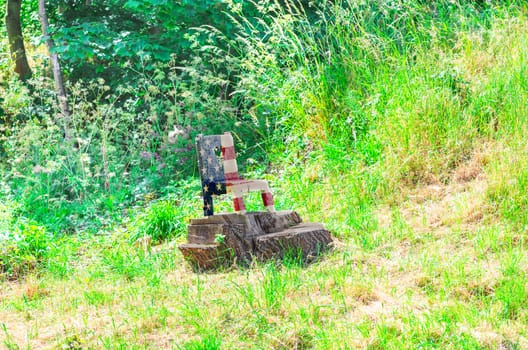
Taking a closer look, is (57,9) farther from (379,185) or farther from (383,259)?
(383,259)

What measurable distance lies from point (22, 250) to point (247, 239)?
2085 mm

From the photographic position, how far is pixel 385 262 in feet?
15.8

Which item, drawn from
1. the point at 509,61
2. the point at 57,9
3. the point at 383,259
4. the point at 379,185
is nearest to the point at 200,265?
the point at 383,259

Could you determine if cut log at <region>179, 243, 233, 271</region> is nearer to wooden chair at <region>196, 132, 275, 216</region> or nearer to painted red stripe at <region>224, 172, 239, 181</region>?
wooden chair at <region>196, 132, 275, 216</region>

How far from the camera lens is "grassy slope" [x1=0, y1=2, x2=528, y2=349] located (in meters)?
3.80

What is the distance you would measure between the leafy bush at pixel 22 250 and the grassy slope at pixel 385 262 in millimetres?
142

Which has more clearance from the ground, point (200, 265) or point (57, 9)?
point (57, 9)

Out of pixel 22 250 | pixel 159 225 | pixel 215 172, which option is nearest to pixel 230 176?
pixel 215 172

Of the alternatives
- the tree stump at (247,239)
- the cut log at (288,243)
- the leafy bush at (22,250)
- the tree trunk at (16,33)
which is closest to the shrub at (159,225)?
the leafy bush at (22,250)

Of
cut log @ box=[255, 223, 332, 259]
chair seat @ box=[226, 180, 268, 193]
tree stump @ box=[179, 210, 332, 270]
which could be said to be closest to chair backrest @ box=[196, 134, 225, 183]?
chair seat @ box=[226, 180, 268, 193]

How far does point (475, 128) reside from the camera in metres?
6.36

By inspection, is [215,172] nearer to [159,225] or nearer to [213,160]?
[213,160]

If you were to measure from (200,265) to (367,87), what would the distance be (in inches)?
124

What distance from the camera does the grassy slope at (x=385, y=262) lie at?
149 inches
